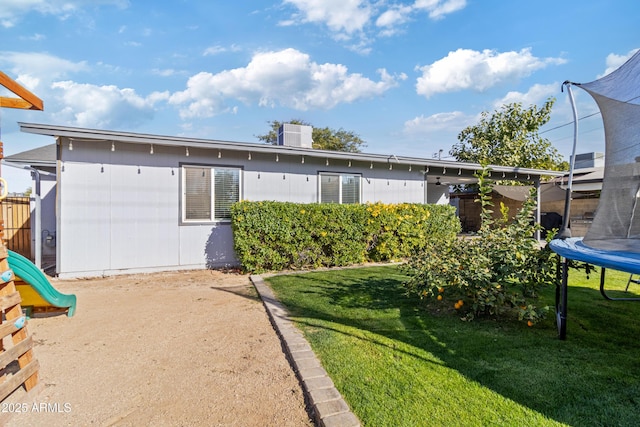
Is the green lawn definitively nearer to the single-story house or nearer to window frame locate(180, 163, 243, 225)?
window frame locate(180, 163, 243, 225)

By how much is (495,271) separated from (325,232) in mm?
3644

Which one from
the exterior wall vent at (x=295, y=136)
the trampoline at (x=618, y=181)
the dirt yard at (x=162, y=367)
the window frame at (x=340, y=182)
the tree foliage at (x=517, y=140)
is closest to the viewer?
the dirt yard at (x=162, y=367)

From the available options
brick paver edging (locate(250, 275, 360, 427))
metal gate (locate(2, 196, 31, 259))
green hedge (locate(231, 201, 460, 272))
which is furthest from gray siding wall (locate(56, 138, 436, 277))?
brick paver edging (locate(250, 275, 360, 427))

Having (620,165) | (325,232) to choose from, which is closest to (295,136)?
(325,232)

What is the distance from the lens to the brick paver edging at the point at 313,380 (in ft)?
6.07

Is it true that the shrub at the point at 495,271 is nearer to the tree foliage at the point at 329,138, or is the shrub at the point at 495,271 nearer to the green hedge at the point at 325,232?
the green hedge at the point at 325,232

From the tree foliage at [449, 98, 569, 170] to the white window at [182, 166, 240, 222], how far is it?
1455cm

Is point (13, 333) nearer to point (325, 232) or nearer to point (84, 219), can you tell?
point (84, 219)

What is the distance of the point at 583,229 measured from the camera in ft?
34.8

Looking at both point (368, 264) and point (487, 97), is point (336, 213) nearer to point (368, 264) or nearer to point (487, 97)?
point (368, 264)

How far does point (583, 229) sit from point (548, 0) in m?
7.15

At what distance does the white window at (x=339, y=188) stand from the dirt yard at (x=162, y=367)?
391 cm

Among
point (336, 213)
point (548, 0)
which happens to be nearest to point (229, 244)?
point (336, 213)

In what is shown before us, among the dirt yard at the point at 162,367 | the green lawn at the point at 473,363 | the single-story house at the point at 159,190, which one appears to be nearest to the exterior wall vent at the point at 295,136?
the single-story house at the point at 159,190
